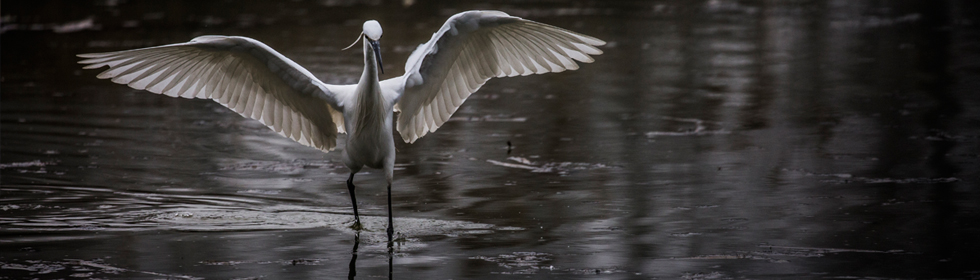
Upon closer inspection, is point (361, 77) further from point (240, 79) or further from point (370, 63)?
point (240, 79)

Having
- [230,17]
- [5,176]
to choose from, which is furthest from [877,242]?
[230,17]

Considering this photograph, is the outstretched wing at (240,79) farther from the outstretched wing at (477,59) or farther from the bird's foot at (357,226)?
the bird's foot at (357,226)

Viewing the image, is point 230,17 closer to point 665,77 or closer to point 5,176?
point 665,77

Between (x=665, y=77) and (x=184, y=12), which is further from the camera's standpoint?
(x=184, y=12)

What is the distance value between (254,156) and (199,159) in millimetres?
484

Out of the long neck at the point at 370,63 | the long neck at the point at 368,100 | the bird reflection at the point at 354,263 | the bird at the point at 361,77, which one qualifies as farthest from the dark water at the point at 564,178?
the long neck at the point at 370,63

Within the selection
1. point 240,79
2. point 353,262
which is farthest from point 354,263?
point 240,79

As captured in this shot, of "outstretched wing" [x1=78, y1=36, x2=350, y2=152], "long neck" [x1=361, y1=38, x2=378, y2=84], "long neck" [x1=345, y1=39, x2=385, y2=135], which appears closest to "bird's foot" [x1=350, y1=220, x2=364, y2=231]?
"long neck" [x1=345, y1=39, x2=385, y2=135]

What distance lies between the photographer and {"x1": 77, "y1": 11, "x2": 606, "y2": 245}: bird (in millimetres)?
7574

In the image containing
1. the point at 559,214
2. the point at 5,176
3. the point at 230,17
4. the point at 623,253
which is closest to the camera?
the point at 623,253

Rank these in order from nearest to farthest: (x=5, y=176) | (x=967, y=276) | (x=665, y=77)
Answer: (x=967, y=276) < (x=5, y=176) < (x=665, y=77)

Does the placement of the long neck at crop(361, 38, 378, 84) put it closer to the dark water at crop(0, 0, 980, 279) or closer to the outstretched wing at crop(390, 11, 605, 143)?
the outstretched wing at crop(390, 11, 605, 143)

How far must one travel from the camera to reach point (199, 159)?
34.7 feet

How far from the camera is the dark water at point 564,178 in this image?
268 inches
